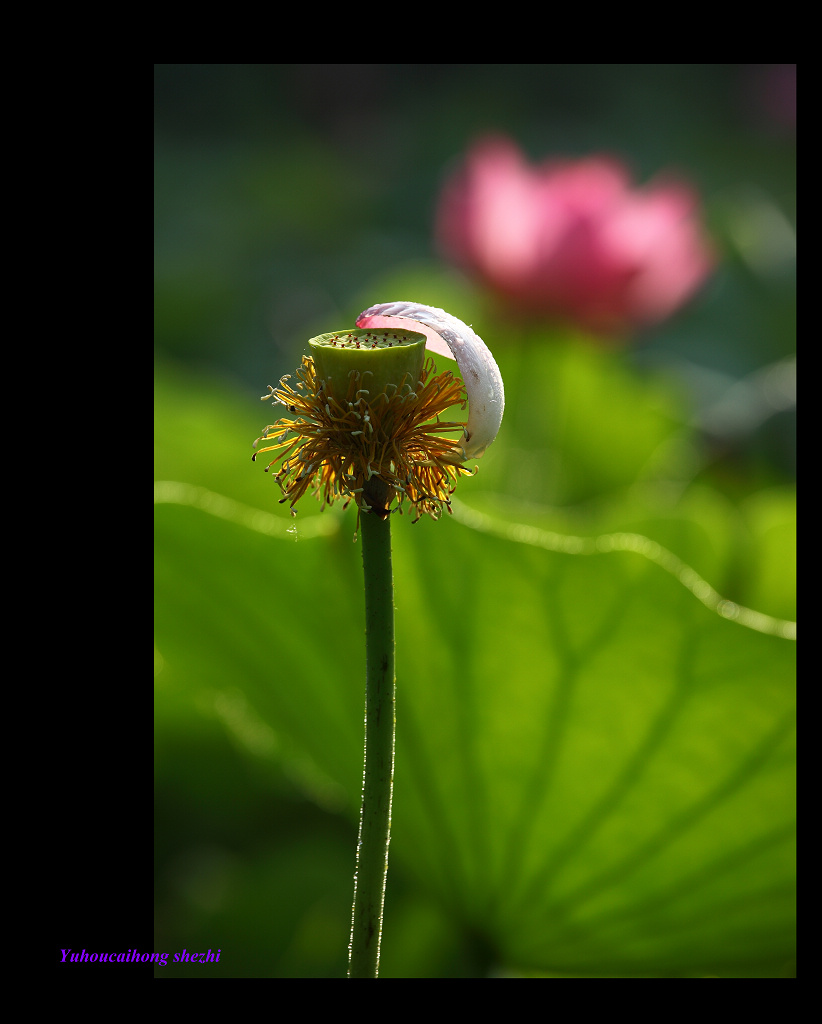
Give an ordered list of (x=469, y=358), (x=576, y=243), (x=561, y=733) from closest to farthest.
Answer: (x=469, y=358) < (x=561, y=733) < (x=576, y=243)

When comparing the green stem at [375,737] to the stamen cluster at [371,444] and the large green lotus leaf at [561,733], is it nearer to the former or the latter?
the stamen cluster at [371,444]

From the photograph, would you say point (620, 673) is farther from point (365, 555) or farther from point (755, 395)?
point (755, 395)

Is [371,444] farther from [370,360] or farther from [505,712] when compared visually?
[505,712]

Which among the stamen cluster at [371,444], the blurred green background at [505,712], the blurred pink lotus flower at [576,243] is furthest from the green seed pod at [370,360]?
the blurred pink lotus flower at [576,243]

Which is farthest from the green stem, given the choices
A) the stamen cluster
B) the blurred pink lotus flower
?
the blurred pink lotus flower

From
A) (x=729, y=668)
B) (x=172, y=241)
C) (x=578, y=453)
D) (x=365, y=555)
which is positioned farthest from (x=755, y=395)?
(x=172, y=241)

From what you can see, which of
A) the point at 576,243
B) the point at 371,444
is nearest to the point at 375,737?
the point at 371,444
